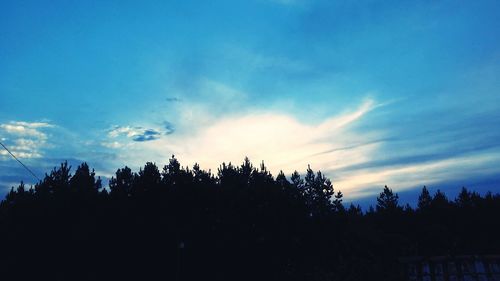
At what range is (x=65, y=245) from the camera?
3059 cm

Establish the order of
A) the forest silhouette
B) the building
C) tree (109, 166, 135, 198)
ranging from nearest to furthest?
1. the building
2. the forest silhouette
3. tree (109, 166, 135, 198)

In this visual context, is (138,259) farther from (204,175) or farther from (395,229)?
(395,229)

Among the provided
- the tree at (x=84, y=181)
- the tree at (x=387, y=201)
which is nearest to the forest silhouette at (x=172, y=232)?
the tree at (x=84, y=181)

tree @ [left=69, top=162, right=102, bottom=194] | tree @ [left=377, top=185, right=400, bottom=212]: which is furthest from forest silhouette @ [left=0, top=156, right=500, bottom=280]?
tree @ [left=377, top=185, right=400, bottom=212]

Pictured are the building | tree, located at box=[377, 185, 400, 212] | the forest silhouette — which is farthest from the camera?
tree, located at box=[377, 185, 400, 212]

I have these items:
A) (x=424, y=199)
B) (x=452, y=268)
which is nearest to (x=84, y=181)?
(x=452, y=268)

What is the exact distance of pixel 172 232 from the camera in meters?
31.0

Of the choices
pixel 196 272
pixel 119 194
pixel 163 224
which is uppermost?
pixel 119 194

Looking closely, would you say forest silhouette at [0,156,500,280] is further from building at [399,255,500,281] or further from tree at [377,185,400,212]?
tree at [377,185,400,212]

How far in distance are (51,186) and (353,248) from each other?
37.0 m

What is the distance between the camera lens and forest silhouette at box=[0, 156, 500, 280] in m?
29.6

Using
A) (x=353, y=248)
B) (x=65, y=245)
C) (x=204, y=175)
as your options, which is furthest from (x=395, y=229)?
(x=65, y=245)

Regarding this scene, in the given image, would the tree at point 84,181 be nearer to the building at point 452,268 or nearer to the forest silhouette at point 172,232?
the forest silhouette at point 172,232

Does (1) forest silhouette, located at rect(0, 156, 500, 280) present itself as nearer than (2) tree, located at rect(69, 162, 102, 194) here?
Yes
